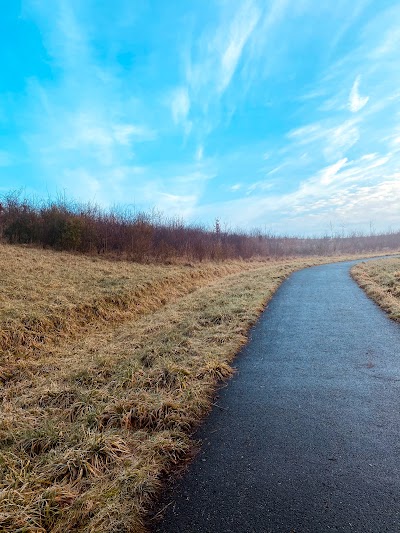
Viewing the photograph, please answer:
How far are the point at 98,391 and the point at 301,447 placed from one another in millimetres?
2430

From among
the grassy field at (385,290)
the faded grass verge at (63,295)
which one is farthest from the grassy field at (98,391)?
the grassy field at (385,290)

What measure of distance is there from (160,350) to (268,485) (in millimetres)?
3233

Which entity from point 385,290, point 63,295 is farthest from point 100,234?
point 385,290

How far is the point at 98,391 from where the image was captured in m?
3.79

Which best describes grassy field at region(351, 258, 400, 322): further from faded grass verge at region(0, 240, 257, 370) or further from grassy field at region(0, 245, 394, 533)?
faded grass verge at region(0, 240, 257, 370)

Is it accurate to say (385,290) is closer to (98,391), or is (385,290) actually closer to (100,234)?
(98,391)

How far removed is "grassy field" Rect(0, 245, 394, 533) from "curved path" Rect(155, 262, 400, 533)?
12.5 inches

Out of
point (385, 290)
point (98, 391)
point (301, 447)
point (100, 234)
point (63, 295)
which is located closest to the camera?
point (301, 447)

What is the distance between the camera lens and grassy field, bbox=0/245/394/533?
221 cm

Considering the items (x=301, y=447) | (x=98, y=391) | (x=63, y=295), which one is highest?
(x=63, y=295)

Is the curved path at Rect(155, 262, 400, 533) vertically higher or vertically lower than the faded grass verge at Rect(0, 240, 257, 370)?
lower

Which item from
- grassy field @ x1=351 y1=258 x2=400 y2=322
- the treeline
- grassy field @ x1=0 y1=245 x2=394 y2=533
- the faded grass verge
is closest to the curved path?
grassy field @ x1=0 y1=245 x2=394 y2=533

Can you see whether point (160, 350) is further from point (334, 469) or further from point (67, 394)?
point (334, 469)

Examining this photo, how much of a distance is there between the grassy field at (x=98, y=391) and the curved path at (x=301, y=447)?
12.5 inches
